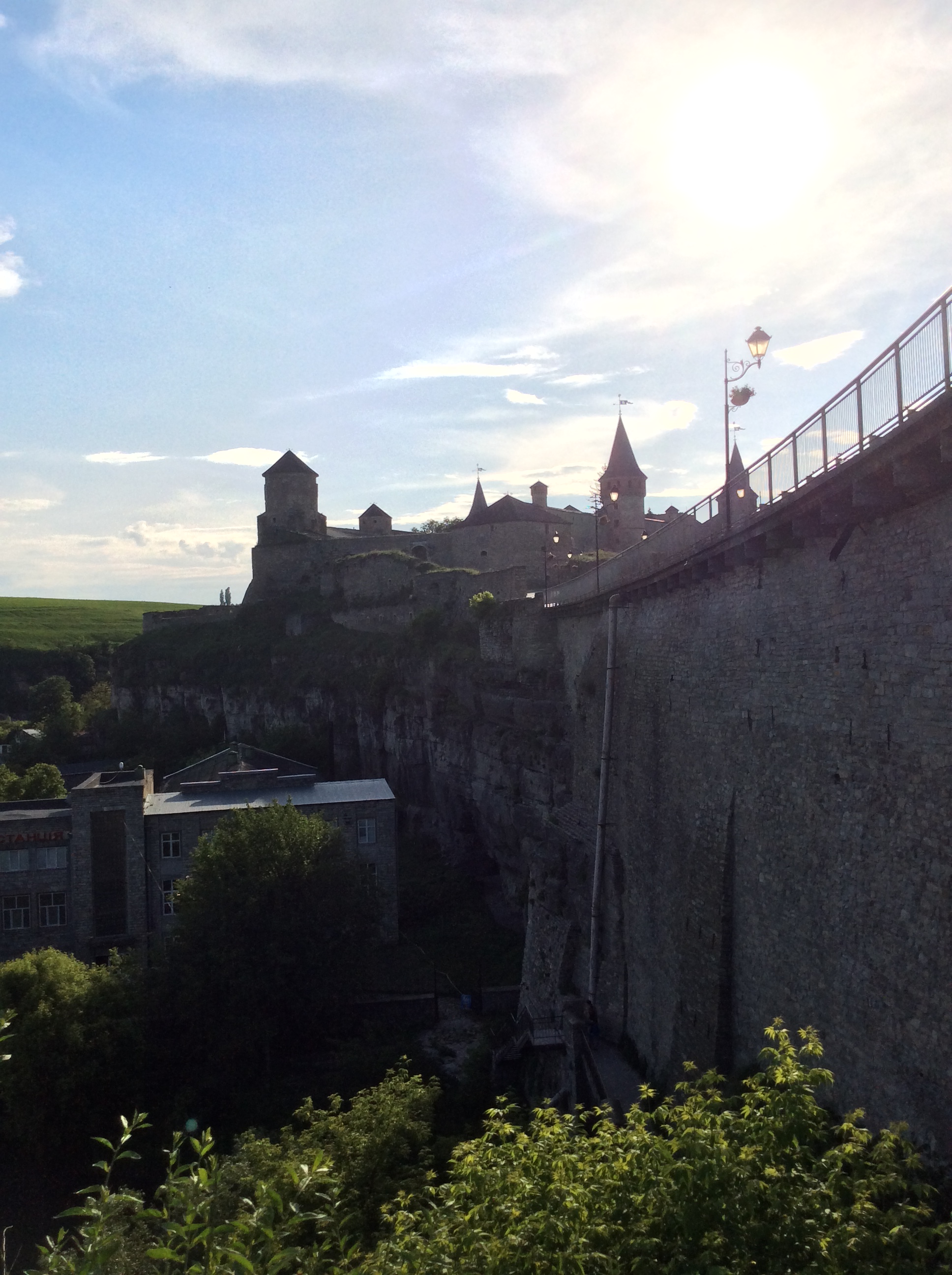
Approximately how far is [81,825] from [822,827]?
1100 inches

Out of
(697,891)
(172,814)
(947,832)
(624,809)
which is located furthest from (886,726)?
(172,814)

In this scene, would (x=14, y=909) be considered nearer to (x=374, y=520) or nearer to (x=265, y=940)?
(x=265, y=940)

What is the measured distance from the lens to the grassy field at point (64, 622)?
10825 centimetres

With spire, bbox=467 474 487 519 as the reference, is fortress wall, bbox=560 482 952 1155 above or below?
below

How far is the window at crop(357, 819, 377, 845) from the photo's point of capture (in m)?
35.2

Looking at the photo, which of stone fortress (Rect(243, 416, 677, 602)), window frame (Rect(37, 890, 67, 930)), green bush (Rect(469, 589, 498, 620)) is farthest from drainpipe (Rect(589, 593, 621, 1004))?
stone fortress (Rect(243, 416, 677, 602))

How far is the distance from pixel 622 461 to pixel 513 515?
30.9ft

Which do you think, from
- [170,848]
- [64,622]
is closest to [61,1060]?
[170,848]

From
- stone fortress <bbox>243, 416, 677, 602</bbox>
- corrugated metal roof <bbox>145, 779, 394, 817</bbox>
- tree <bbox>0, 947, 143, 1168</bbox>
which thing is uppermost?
stone fortress <bbox>243, 416, 677, 602</bbox>

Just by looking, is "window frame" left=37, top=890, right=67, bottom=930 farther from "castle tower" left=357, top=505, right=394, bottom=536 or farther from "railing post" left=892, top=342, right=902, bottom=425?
"castle tower" left=357, top=505, right=394, bottom=536

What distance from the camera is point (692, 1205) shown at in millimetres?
6672

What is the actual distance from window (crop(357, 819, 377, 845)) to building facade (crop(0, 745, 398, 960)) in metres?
0.04

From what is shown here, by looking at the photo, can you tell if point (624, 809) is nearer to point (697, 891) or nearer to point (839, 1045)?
point (697, 891)

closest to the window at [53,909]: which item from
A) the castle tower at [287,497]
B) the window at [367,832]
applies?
the window at [367,832]
